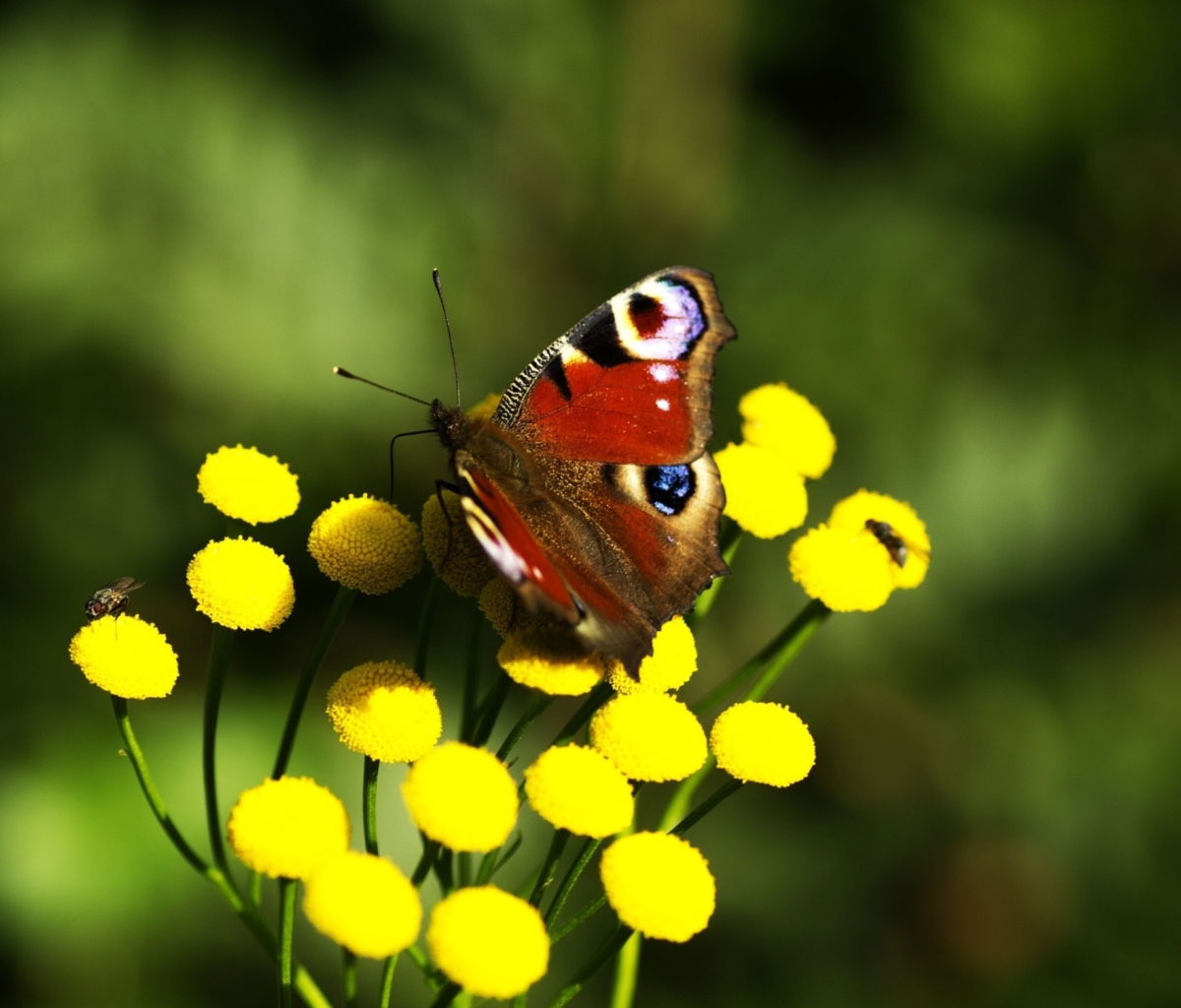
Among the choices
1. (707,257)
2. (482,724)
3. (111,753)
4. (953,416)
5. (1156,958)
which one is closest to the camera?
(482,724)

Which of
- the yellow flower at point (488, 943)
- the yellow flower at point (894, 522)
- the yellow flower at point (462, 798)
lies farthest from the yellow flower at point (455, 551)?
the yellow flower at point (894, 522)

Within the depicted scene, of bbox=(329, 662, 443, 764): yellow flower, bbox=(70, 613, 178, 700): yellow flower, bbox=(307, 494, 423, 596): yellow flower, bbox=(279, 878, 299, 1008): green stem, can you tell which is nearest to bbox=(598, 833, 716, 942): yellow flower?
bbox=(329, 662, 443, 764): yellow flower

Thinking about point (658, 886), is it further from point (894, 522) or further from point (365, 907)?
point (894, 522)

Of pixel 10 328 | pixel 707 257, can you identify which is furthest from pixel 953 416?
pixel 10 328

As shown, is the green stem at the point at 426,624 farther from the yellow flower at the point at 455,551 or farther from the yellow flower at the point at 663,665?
the yellow flower at the point at 663,665

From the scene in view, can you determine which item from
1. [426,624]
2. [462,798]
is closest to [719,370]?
[426,624]

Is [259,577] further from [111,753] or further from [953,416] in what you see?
[953,416]
